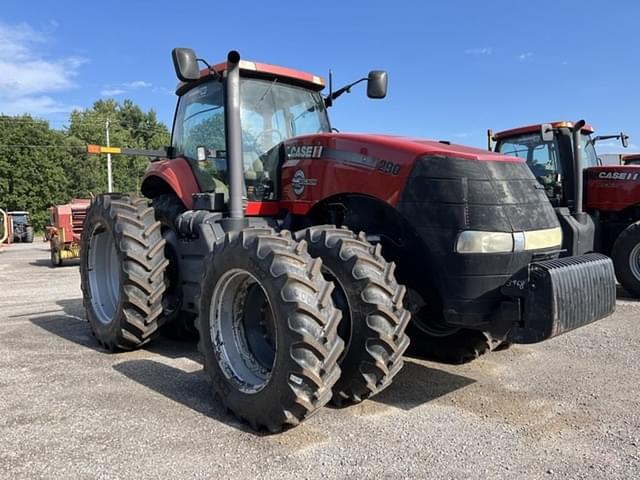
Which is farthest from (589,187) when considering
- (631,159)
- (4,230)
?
(4,230)

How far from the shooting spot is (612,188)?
8117mm

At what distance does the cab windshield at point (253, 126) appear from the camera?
4547mm

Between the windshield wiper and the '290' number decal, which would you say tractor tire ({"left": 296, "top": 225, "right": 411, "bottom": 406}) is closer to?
the '290' number decal

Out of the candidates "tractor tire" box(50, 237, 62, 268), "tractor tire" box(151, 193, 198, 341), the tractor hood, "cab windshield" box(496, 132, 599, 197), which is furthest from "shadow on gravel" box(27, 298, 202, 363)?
"tractor tire" box(50, 237, 62, 268)

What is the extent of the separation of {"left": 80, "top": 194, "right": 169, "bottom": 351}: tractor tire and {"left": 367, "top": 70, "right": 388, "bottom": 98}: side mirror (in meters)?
2.29

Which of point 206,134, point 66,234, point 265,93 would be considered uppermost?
point 265,93

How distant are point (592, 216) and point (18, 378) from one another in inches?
313

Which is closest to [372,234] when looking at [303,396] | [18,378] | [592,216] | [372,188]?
[372,188]

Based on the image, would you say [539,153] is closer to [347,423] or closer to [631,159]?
[631,159]

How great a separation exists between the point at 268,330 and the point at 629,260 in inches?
249

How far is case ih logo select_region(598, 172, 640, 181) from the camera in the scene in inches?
314

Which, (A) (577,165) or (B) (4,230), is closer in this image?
(A) (577,165)

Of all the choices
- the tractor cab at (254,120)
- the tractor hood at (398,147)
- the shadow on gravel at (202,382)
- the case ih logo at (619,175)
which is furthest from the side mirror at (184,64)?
the case ih logo at (619,175)

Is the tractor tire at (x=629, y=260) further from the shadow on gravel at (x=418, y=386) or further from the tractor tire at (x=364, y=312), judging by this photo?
the tractor tire at (x=364, y=312)
